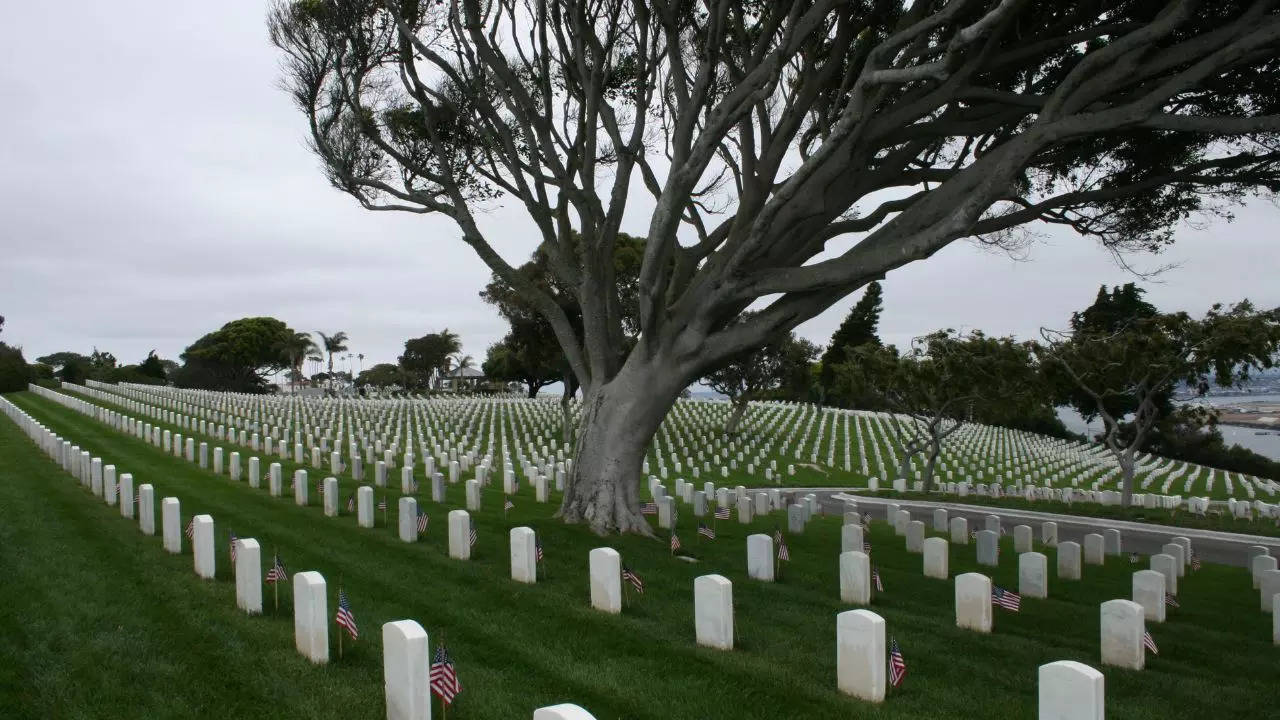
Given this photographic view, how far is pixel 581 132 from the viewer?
1227 centimetres

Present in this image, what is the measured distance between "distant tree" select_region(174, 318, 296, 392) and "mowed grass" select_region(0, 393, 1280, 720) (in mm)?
76413

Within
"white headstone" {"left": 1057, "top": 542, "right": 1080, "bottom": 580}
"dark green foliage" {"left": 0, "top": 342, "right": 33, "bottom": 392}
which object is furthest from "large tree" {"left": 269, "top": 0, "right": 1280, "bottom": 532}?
"dark green foliage" {"left": 0, "top": 342, "right": 33, "bottom": 392}

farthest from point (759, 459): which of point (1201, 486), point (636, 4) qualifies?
point (636, 4)

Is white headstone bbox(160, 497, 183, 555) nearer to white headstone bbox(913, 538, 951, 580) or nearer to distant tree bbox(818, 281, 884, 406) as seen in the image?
white headstone bbox(913, 538, 951, 580)

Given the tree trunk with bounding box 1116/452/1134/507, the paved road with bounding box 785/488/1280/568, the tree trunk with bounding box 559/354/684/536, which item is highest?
the tree trunk with bounding box 559/354/684/536

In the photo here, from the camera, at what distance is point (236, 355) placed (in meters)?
81.6

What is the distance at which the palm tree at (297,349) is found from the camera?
82.7 metres

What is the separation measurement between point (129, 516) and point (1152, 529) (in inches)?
697

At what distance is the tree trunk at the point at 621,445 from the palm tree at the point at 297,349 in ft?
253

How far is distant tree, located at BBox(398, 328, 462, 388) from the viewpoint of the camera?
8756cm

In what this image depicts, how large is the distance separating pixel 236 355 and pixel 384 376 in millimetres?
15667

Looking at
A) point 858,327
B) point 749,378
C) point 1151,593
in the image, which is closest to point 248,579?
point 1151,593

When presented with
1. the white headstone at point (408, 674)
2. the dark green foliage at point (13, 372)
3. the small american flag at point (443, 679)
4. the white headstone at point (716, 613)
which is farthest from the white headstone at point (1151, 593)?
the dark green foliage at point (13, 372)

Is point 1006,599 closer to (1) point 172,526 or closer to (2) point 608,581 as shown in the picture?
(2) point 608,581
